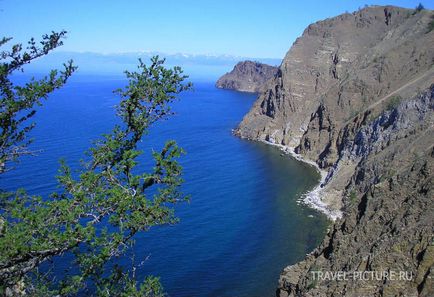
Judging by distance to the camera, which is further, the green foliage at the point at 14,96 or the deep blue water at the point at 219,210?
the deep blue water at the point at 219,210

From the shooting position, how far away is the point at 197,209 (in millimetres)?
58656

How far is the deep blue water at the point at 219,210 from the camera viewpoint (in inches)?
1679

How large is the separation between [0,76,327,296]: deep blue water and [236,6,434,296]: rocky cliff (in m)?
6.60

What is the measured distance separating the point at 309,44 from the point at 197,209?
76.7 m

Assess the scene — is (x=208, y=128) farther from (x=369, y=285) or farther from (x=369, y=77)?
(x=369, y=285)

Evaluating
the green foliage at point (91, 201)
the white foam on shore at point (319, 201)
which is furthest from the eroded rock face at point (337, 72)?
the green foliage at point (91, 201)

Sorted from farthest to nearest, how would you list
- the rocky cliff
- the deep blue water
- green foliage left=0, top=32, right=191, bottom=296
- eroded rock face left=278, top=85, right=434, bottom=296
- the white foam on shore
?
1. the white foam on shore
2. the deep blue water
3. the rocky cliff
4. eroded rock face left=278, top=85, right=434, bottom=296
5. green foliage left=0, top=32, right=191, bottom=296

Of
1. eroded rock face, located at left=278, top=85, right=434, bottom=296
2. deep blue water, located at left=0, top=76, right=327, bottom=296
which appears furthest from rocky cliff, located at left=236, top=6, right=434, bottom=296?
deep blue water, located at left=0, top=76, right=327, bottom=296

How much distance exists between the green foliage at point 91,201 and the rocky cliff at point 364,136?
713 inches

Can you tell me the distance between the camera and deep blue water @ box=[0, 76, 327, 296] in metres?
42.7

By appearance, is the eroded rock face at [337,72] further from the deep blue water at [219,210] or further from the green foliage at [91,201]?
the green foliage at [91,201]

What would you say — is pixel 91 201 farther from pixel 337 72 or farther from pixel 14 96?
pixel 337 72

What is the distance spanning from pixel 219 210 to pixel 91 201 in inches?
1934

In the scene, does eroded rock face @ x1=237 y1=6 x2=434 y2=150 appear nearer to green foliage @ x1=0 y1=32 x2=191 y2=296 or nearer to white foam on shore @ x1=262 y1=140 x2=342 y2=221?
white foam on shore @ x1=262 y1=140 x2=342 y2=221
